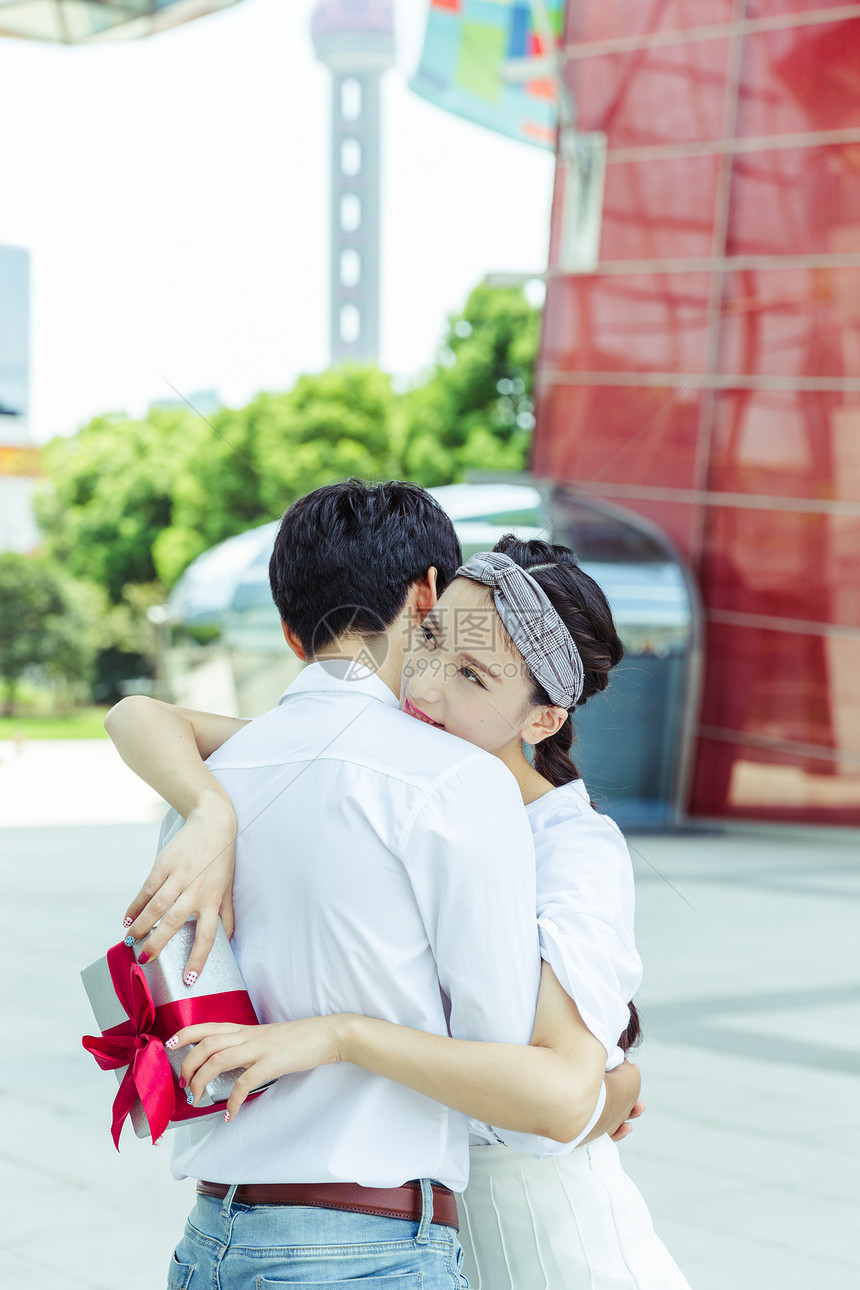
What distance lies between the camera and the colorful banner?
18922mm

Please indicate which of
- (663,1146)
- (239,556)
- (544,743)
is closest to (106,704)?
(239,556)

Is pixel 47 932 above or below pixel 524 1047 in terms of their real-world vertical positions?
below

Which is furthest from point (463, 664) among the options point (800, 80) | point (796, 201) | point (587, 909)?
point (800, 80)

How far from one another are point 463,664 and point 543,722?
0.15m

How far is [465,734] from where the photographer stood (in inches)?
65.1

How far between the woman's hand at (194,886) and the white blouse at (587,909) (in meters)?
0.36

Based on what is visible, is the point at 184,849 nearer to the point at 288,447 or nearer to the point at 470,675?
the point at 470,675

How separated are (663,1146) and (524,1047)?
3492 millimetres

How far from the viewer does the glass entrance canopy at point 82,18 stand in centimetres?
1137

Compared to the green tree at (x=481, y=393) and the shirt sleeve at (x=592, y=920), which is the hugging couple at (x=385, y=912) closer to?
the shirt sleeve at (x=592, y=920)

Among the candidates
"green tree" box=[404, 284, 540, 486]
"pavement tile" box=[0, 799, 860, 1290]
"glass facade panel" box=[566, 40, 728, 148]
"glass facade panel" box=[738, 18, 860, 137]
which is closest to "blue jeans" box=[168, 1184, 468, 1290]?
"pavement tile" box=[0, 799, 860, 1290]

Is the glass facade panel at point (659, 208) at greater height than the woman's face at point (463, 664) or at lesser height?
greater

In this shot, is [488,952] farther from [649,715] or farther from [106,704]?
[106,704]

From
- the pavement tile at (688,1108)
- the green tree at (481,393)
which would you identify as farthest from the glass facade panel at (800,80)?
the green tree at (481,393)
